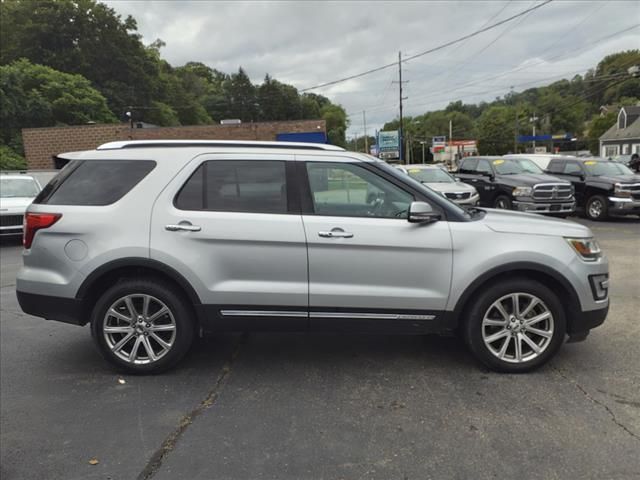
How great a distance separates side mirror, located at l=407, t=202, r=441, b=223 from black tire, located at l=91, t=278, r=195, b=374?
1.92 meters

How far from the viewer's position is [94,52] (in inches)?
2404

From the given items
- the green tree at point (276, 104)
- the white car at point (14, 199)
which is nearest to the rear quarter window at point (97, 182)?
the white car at point (14, 199)

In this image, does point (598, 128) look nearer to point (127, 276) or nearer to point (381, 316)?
point (381, 316)

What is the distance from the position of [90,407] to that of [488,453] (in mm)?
2718

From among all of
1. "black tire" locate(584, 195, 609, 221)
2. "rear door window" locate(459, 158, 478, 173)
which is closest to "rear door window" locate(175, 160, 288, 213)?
"black tire" locate(584, 195, 609, 221)

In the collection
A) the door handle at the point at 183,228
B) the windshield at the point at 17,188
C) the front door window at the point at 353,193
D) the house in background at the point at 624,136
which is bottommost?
the door handle at the point at 183,228

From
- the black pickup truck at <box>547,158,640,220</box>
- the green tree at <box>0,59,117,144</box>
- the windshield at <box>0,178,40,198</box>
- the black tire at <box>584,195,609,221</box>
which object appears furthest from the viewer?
the green tree at <box>0,59,117,144</box>

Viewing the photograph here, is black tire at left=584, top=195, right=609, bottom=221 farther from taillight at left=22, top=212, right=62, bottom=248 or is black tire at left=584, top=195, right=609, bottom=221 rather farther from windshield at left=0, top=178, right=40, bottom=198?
windshield at left=0, top=178, right=40, bottom=198

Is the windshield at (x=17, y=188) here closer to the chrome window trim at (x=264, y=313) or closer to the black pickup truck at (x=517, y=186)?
the chrome window trim at (x=264, y=313)

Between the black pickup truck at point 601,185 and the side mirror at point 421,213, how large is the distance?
11.8 metres

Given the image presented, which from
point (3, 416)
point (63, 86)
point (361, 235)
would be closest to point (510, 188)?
point (361, 235)

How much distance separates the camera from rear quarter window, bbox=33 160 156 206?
158 inches

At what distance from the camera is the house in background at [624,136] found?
56.7m

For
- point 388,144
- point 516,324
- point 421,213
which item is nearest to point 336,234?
point 421,213
